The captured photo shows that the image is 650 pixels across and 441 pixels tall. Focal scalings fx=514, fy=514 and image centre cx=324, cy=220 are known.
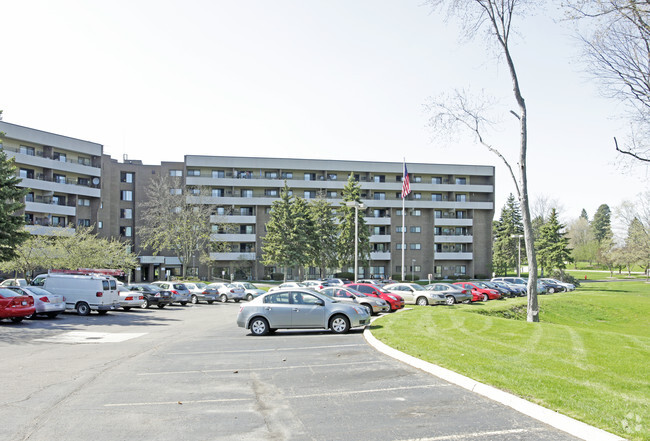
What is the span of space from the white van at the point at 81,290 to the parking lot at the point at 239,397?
11.6 m

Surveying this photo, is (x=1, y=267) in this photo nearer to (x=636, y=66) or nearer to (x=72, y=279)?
(x=72, y=279)

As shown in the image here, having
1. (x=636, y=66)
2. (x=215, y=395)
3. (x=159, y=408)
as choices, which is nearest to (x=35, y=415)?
(x=159, y=408)

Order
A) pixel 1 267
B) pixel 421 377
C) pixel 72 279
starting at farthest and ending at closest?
pixel 1 267 < pixel 72 279 < pixel 421 377

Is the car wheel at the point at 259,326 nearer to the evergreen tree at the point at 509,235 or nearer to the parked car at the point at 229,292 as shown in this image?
the parked car at the point at 229,292

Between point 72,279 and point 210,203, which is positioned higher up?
point 210,203

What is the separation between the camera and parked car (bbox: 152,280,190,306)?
36312 millimetres

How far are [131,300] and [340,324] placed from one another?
17917 millimetres

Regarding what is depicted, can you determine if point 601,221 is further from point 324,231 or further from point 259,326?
point 259,326

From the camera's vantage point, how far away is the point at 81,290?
26.3 metres

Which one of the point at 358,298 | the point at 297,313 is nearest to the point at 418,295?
the point at 358,298

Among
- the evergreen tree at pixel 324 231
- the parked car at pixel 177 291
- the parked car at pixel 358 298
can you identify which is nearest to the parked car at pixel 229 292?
the parked car at pixel 177 291

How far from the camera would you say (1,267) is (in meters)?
40.8

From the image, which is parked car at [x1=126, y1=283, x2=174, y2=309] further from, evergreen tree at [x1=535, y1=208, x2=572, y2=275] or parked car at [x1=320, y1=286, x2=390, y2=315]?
evergreen tree at [x1=535, y1=208, x2=572, y2=275]

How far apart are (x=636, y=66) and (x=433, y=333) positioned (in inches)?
402
